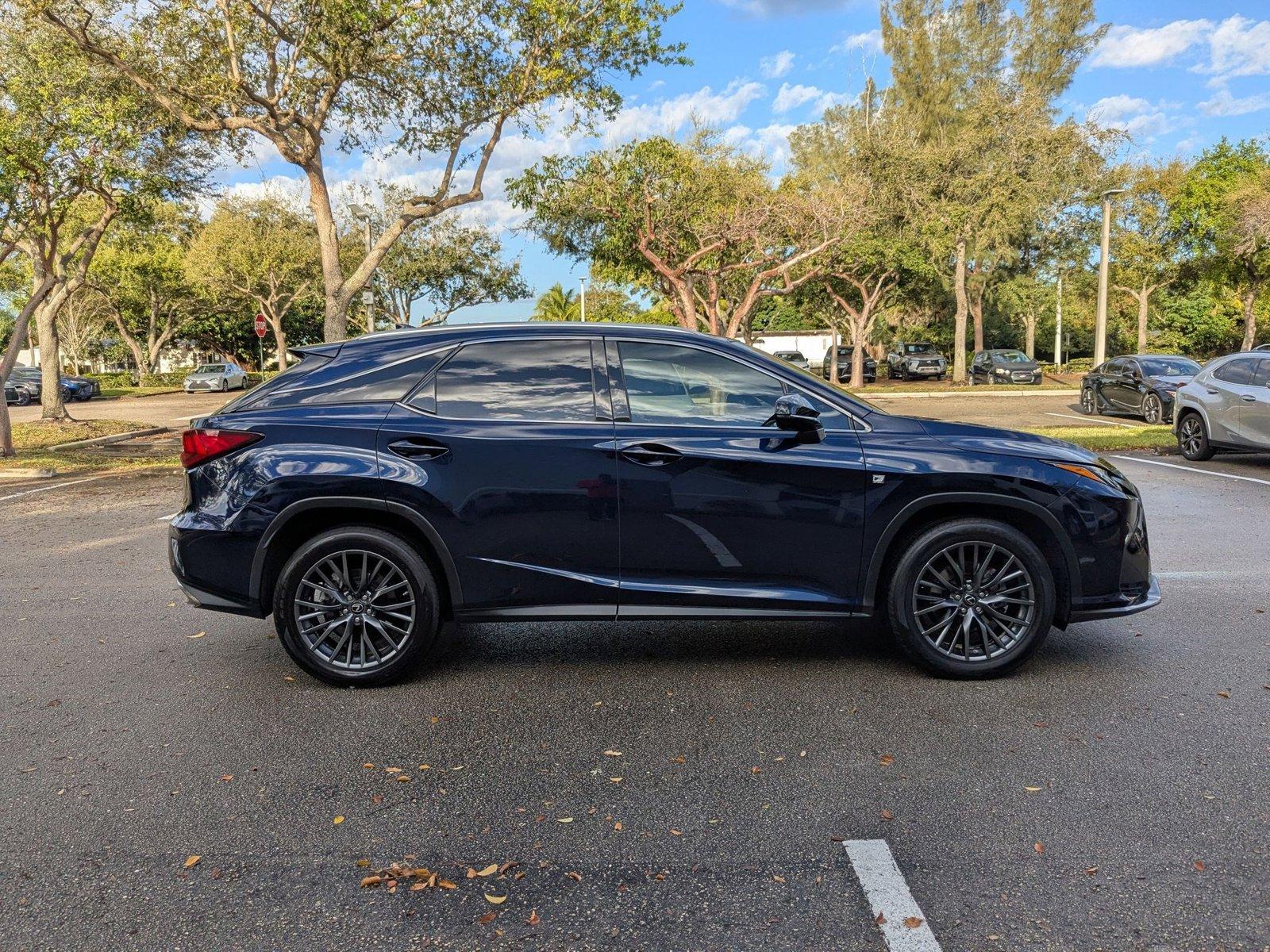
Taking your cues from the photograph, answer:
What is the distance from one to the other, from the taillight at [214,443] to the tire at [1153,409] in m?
18.7

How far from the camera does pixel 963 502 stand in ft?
15.3

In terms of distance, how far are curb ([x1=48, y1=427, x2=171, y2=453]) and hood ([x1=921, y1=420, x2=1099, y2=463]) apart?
695 inches

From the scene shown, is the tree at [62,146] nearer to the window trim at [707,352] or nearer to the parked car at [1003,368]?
the window trim at [707,352]

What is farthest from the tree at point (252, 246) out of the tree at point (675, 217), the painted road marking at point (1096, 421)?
the painted road marking at point (1096, 421)

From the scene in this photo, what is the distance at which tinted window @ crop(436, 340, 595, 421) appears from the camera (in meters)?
4.77

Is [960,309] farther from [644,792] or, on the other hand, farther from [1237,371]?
[644,792]

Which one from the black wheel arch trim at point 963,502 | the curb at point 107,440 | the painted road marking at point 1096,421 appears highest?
the black wheel arch trim at point 963,502

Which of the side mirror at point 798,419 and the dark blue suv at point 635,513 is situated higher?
the side mirror at point 798,419

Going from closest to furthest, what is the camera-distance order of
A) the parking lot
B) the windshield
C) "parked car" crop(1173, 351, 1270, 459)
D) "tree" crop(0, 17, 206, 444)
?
A: the parking lot
"parked car" crop(1173, 351, 1270, 459)
"tree" crop(0, 17, 206, 444)
the windshield

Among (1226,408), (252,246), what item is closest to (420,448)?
(1226,408)

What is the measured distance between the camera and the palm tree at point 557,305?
75.1m

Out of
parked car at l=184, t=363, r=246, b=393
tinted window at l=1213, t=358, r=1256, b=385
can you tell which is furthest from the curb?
parked car at l=184, t=363, r=246, b=393

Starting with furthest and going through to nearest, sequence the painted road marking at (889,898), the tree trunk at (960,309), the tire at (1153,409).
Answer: the tree trunk at (960,309) < the tire at (1153,409) < the painted road marking at (889,898)

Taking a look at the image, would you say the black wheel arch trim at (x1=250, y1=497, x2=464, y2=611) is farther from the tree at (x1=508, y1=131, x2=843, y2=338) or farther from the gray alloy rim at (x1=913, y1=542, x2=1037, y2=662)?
the tree at (x1=508, y1=131, x2=843, y2=338)
